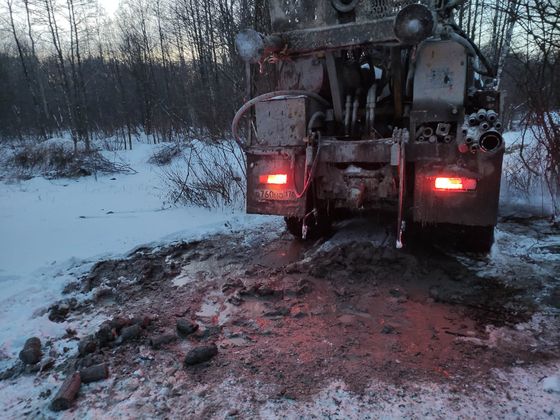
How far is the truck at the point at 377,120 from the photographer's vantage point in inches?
138

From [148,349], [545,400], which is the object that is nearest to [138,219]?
[148,349]

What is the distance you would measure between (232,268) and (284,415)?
2.31 m

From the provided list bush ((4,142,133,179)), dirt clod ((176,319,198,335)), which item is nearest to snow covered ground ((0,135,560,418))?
dirt clod ((176,319,198,335))

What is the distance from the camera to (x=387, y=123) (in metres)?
4.56

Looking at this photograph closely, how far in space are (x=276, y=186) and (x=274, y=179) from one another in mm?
73

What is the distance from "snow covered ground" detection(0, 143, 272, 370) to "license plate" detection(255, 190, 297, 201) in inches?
66.1

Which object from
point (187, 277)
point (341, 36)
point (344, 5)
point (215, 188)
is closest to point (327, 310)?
point (187, 277)

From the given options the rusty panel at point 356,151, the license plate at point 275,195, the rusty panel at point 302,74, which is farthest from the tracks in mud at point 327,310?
the rusty panel at point 302,74

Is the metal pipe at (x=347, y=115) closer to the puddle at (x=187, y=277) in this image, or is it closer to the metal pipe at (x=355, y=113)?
the metal pipe at (x=355, y=113)

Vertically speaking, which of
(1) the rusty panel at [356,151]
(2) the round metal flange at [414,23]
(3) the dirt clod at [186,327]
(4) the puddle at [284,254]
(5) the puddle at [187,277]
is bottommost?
(5) the puddle at [187,277]

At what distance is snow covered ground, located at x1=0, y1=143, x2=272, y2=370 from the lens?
11.5 feet

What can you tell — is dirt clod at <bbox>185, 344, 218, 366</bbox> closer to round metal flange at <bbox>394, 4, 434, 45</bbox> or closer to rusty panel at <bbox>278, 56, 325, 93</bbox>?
round metal flange at <bbox>394, 4, 434, 45</bbox>

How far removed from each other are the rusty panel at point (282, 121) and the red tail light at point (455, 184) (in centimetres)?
129

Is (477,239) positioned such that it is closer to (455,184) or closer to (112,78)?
(455,184)
